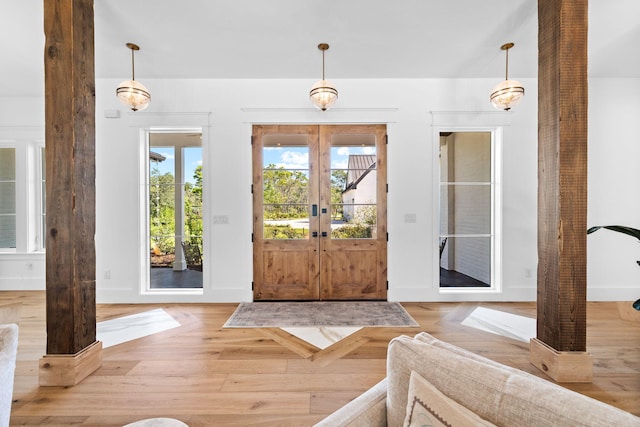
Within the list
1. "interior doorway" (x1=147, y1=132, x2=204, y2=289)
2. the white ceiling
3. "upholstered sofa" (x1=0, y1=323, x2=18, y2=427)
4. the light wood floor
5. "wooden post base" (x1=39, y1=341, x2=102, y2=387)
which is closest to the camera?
"upholstered sofa" (x1=0, y1=323, x2=18, y2=427)

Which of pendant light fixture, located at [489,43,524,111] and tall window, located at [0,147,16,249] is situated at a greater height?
pendant light fixture, located at [489,43,524,111]

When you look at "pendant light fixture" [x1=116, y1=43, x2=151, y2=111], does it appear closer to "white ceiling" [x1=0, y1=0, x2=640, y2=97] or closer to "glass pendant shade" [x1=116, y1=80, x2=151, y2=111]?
"glass pendant shade" [x1=116, y1=80, x2=151, y2=111]

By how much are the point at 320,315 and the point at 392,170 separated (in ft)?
6.84

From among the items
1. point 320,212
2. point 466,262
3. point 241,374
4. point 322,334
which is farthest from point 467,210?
point 241,374

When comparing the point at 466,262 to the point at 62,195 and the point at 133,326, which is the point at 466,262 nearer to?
the point at 133,326

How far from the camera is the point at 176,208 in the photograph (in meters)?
5.03

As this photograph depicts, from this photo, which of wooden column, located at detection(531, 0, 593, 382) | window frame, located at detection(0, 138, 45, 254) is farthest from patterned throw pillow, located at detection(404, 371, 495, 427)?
window frame, located at detection(0, 138, 45, 254)

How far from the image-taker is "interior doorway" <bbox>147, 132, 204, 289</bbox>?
453 centimetres

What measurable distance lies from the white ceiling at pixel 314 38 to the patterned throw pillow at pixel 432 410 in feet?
9.40

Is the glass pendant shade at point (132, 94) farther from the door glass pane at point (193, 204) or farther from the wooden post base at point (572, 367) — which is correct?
the wooden post base at point (572, 367)

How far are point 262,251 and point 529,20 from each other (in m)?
3.79

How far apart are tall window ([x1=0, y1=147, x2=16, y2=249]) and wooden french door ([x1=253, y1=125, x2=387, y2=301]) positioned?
12.4 ft

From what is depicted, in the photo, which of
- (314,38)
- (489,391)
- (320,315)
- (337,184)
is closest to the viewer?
(489,391)

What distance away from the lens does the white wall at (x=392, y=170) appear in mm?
3883
